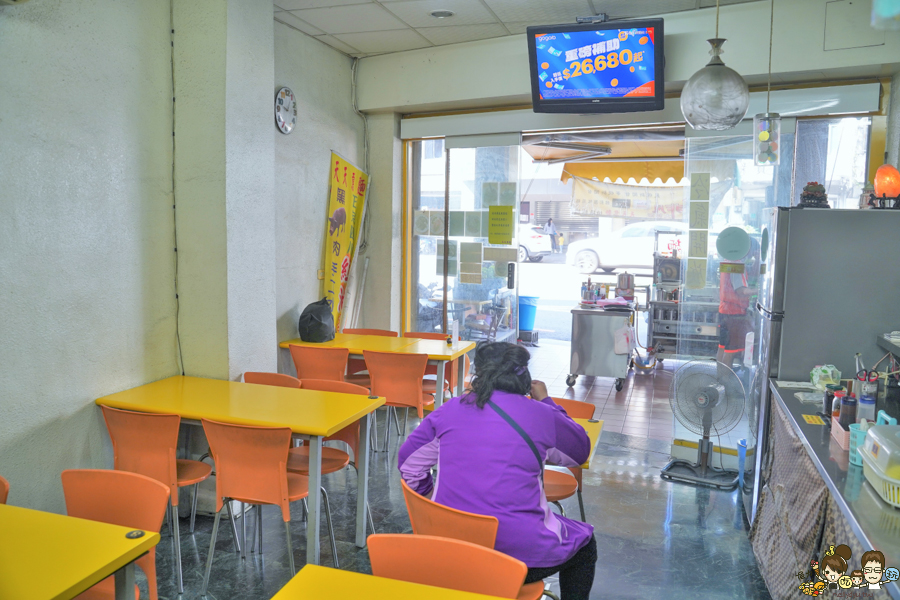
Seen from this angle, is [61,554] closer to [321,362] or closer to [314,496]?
[314,496]

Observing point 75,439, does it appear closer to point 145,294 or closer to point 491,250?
point 145,294

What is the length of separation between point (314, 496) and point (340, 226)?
333 cm

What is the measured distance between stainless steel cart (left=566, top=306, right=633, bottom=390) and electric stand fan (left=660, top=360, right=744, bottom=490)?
98.6 inches

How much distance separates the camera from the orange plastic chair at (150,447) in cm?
281

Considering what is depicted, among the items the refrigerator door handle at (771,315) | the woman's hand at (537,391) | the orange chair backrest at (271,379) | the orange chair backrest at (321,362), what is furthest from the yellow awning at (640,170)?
the woman's hand at (537,391)

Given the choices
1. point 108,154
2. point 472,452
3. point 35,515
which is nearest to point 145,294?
point 108,154

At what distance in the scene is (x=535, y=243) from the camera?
16.8 meters

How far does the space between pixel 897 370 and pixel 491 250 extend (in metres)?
3.78

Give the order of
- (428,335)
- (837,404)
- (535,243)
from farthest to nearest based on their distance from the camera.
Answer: (535,243) < (428,335) < (837,404)

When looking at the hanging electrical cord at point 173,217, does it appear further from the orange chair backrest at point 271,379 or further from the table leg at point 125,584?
the table leg at point 125,584

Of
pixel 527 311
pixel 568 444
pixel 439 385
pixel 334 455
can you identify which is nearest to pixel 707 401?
pixel 439 385

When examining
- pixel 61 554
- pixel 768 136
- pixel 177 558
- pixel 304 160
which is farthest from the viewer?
pixel 304 160

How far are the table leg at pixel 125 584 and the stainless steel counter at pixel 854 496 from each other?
6.21 feet

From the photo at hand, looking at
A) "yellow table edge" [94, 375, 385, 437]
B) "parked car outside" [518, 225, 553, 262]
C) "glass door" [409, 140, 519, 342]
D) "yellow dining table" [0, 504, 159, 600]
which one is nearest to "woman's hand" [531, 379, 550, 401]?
"yellow table edge" [94, 375, 385, 437]
